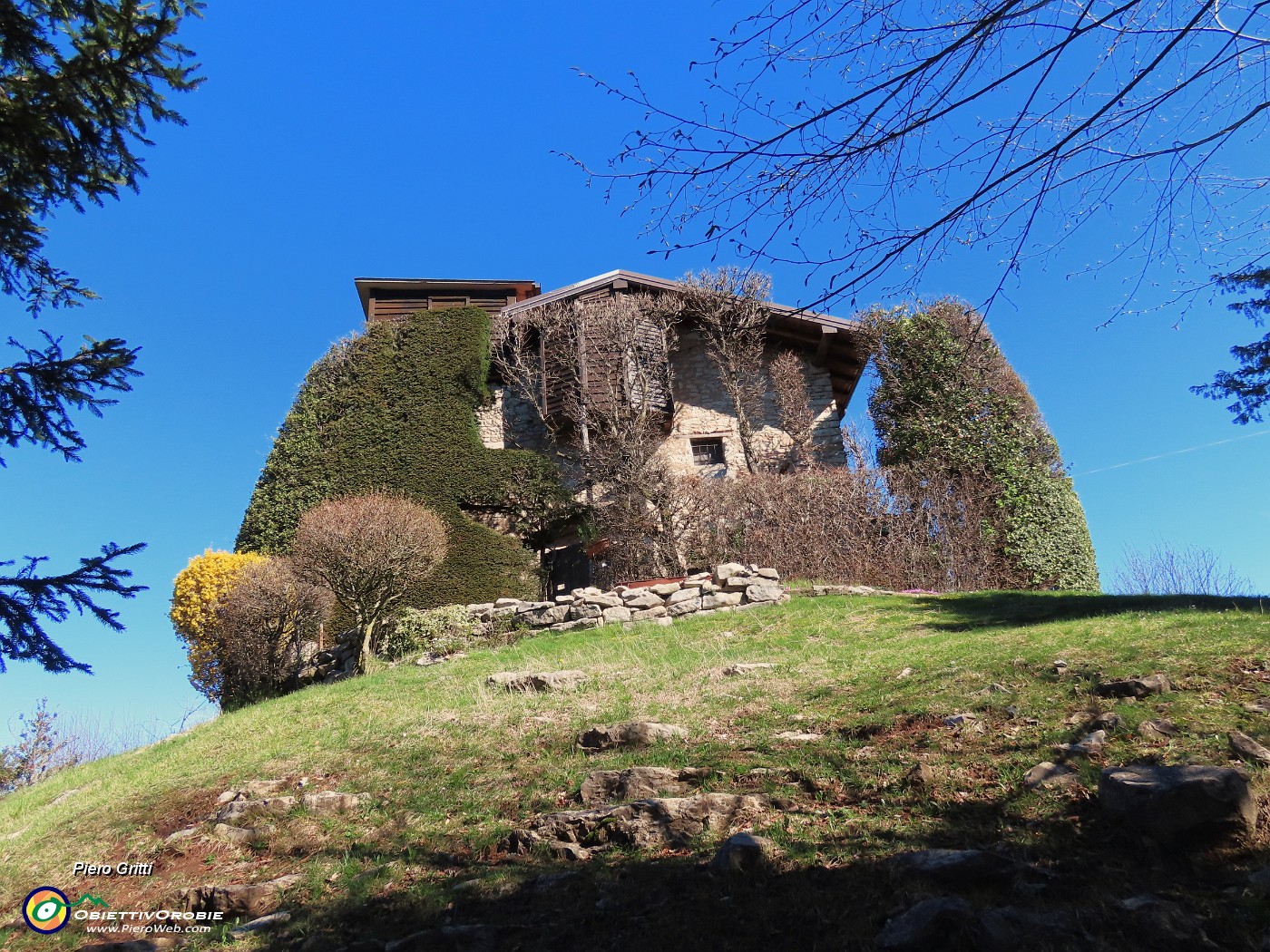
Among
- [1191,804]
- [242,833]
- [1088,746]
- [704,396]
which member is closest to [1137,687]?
[1088,746]

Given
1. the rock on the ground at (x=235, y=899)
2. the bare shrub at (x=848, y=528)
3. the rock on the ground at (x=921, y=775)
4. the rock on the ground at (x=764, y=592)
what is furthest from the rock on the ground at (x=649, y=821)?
the bare shrub at (x=848, y=528)

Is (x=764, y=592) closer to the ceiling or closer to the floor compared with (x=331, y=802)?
closer to the ceiling

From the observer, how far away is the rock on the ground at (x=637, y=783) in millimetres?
4410

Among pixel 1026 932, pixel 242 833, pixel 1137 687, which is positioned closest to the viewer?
pixel 1026 932

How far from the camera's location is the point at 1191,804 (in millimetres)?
3008

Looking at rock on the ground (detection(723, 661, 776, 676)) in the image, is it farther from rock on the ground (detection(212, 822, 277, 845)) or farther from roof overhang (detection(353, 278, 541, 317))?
roof overhang (detection(353, 278, 541, 317))

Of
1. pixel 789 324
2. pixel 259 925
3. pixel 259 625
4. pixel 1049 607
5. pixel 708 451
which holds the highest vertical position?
pixel 789 324

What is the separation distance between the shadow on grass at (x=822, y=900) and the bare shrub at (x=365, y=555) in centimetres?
817

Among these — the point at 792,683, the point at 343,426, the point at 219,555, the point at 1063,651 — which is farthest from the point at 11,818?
the point at 343,426

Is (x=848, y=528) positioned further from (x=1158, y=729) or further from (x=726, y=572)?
(x=1158, y=729)

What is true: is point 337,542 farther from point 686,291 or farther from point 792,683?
point 686,291

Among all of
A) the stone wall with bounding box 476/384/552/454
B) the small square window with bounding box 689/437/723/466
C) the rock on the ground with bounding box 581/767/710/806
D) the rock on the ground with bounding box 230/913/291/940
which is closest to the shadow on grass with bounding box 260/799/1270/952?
the rock on the ground with bounding box 230/913/291/940

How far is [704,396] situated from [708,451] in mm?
1339

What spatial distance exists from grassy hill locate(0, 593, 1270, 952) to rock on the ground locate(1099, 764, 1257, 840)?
9 cm
